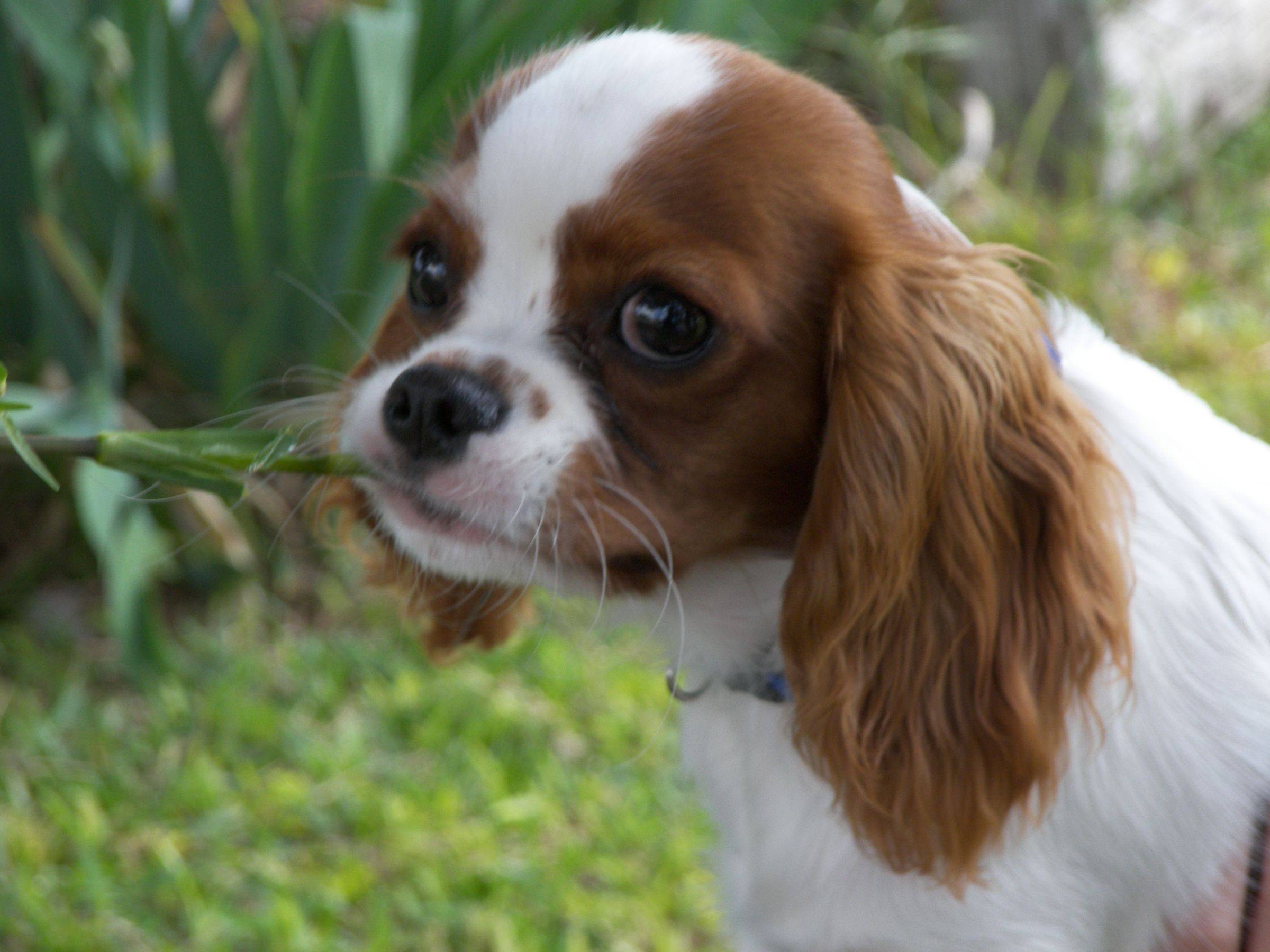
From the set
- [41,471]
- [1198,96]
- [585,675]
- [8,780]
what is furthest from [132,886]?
[1198,96]

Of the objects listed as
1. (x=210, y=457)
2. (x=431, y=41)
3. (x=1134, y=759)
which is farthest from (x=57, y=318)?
(x=1134, y=759)

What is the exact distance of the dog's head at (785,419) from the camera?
4.58 ft

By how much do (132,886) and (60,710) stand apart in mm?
534

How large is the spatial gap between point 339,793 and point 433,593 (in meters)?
0.87

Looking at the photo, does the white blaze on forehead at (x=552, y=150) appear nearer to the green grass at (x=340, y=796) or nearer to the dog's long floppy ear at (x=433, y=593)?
the dog's long floppy ear at (x=433, y=593)

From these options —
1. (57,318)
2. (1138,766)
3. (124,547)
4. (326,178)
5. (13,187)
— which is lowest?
(124,547)

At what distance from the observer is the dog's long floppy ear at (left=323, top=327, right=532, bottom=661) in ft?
6.13

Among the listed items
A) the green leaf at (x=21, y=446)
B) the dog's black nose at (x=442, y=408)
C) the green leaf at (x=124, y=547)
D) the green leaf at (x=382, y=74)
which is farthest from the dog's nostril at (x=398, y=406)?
the green leaf at (x=382, y=74)

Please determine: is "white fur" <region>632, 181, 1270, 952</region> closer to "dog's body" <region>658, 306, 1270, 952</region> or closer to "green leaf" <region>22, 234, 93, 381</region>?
"dog's body" <region>658, 306, 1270, 952</region>

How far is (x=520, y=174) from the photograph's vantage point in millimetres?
1428

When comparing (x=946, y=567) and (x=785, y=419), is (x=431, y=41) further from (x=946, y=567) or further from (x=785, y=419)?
(x=946, y=567)

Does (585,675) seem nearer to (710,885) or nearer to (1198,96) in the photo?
(710,885)

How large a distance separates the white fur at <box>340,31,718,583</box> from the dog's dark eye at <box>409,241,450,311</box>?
0.25 feet

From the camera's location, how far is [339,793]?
8.80 ft
